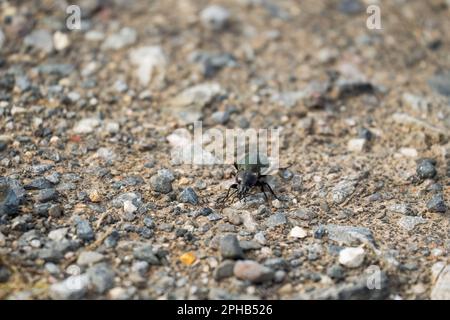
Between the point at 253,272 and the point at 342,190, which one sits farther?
the point at 342,190

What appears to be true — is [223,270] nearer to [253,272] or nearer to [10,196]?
[253,272]

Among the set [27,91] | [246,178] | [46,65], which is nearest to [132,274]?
[246,178]

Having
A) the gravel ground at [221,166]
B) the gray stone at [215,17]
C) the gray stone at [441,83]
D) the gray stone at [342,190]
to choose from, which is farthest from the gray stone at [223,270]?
the gray stone at [215,17]

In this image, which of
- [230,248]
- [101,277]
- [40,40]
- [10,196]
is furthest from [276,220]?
[40,40]

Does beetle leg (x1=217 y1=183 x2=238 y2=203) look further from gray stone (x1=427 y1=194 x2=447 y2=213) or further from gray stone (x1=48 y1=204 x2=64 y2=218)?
gray stone (x1=427 y1=194 x2=447 y2=213)

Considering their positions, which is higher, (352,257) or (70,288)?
(352,257)
